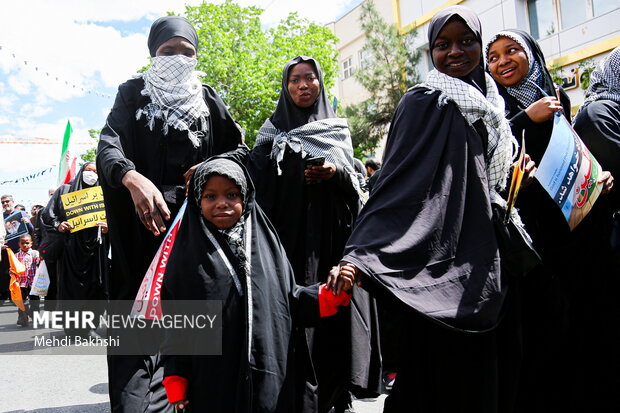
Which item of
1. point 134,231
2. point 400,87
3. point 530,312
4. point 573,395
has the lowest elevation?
point 573,395

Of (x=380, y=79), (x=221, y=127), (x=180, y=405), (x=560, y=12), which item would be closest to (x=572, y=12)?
(x=560, y=12)

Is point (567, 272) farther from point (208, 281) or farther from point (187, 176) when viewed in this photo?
point (187, 176)

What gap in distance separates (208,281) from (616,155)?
210cm

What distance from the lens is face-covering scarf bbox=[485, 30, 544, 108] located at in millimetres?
2619

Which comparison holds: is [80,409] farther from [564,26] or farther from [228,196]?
[564,26]

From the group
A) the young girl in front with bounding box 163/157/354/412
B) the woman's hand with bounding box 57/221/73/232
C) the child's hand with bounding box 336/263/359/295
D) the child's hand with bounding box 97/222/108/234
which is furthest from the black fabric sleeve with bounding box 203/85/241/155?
the woman's hand with bounding box 57/221/73/232

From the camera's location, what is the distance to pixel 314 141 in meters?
3.31

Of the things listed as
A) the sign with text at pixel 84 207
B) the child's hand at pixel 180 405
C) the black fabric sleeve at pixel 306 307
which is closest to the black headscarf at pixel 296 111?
the black fabric sleeve at pixel 306 307

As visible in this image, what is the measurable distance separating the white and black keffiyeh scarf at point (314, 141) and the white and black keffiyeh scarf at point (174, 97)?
563mm

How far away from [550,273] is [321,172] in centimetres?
132

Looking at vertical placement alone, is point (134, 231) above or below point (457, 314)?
above

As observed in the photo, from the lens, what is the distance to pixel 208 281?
223cm

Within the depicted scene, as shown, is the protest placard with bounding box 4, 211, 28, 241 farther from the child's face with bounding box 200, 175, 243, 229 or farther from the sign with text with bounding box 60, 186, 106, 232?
the child's face with bounding box 200, 175, 243, 229

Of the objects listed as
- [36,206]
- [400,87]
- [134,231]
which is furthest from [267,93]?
[134,231]
